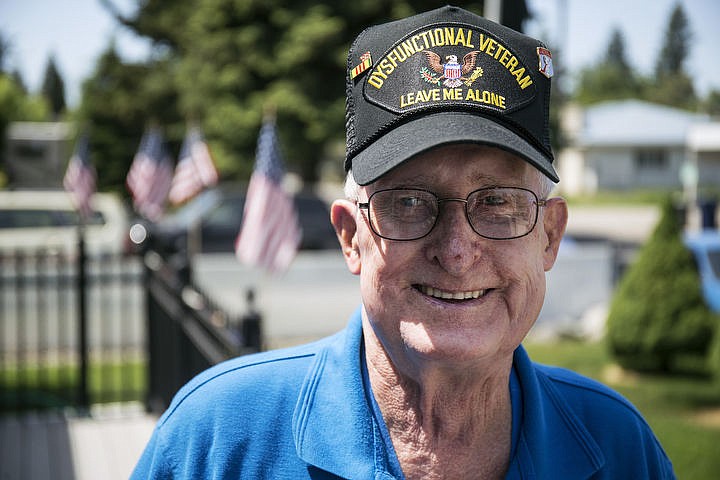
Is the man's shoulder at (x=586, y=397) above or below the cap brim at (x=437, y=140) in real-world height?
below

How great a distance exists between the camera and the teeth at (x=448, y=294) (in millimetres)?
1419

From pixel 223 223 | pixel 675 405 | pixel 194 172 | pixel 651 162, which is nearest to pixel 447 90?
pixel 675 405

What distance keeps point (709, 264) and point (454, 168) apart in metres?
10.0

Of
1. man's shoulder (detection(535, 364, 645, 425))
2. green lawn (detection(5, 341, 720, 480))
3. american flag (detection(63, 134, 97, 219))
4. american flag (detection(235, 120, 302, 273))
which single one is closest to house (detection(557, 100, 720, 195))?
american flag (detection(63, 134, 97, 219))

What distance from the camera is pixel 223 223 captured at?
46.6ft

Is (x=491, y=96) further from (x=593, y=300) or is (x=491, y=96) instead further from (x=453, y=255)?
(x=593, y=300)

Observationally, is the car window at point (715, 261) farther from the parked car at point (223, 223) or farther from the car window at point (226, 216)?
the car window at point (226, 216)

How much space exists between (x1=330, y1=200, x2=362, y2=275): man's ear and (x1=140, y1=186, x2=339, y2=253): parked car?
12.0 meters

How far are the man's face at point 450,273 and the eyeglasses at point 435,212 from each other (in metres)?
0.01

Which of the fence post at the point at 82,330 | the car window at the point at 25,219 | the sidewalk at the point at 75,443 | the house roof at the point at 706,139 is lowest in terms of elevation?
the sidewalk at the point at 75,443

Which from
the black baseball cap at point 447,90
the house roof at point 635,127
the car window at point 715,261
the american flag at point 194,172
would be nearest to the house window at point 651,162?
the house roof at point 635,127

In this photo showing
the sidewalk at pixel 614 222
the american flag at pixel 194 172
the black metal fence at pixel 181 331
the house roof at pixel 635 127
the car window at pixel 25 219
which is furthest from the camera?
the house roof at pixel 635 127

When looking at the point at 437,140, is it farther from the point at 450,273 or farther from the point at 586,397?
the point at 586,397

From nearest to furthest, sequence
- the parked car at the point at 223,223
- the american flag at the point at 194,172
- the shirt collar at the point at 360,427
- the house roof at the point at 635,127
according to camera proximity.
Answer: the shirt collar at the point at 360,427, the american flag at the point at 194,172, the parked car at the point at 223,223, the house roof at the point at 635,127
